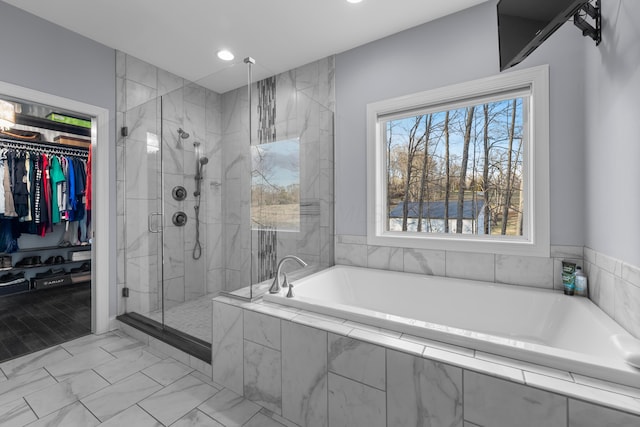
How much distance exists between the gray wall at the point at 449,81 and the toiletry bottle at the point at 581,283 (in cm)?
21

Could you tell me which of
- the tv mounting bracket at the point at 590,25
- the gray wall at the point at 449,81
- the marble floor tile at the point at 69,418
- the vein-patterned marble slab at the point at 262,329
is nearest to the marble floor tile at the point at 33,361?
the marble floor tile at the point at 69,418

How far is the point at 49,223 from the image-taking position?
12.4ft

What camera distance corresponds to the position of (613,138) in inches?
54.7

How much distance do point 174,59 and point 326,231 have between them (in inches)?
88.0

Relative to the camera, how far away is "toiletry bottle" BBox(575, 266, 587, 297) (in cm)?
169

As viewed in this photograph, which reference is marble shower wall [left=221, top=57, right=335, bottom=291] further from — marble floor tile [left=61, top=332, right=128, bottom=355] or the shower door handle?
marble floor tile [left=61, top=332, right=128, bottom=355]

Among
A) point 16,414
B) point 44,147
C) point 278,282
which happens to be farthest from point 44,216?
point 278,282

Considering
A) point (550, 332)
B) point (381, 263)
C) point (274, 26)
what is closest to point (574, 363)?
point (550, 332)

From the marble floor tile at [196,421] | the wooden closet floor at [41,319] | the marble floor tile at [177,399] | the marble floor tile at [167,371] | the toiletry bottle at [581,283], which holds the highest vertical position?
the toiletry bottle at [581,283]

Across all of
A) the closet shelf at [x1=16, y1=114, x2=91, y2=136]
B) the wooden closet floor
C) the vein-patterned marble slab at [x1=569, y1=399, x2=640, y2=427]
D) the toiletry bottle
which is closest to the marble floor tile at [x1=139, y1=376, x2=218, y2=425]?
the wooden closet floor

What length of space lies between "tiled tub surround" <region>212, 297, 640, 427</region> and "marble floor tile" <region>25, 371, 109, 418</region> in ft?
2.51

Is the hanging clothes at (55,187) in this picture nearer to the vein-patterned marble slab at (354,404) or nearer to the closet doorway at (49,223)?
the closet doorway at (49,223)

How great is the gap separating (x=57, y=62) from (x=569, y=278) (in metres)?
3.94

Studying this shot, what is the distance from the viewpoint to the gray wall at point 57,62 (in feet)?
6.70
